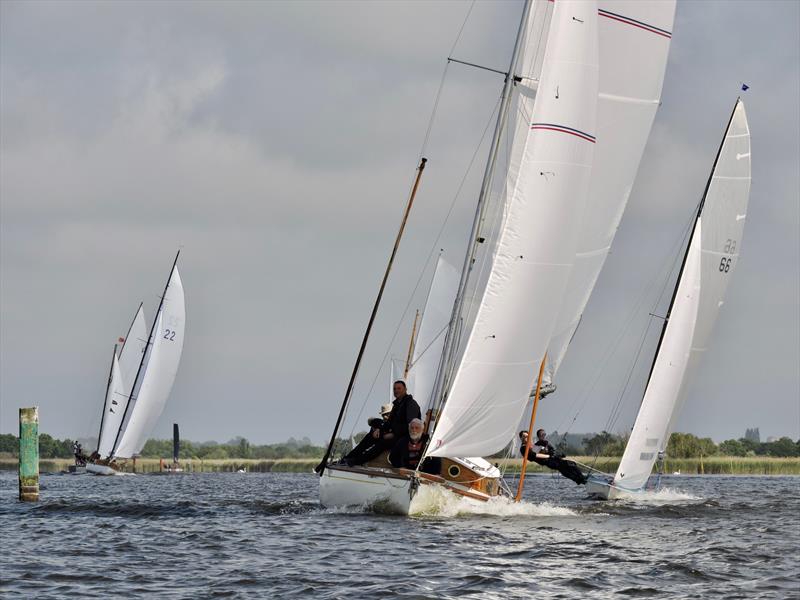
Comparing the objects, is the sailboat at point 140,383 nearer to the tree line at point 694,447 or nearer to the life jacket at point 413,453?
the tree line at point 694,447

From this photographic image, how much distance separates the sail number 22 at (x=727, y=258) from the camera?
3891cm

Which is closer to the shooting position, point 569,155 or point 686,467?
point 569,155

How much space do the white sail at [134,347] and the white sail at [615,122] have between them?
4668 cm

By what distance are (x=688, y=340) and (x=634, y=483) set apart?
4.72 metres

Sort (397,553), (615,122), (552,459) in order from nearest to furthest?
(397,553)
(615,122)
(552,459)

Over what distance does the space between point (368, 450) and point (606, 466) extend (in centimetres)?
3742

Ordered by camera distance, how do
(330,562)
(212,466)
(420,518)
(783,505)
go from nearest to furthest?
(330,562) → (420,518) → (783,505) → (212,466)

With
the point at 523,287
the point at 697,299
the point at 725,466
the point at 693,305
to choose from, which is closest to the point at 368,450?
the point at 523,287

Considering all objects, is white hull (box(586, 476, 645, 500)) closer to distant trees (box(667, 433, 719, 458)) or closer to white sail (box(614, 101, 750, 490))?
white sail (box(614, 101, 750, 490))

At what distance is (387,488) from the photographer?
24.2m

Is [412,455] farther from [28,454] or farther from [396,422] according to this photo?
[28,454]

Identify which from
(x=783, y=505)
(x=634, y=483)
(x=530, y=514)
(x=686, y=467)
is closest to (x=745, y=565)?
(x=530, y=514)

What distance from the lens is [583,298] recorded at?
3059 centimetres

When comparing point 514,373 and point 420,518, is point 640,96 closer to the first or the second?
point 514,373
